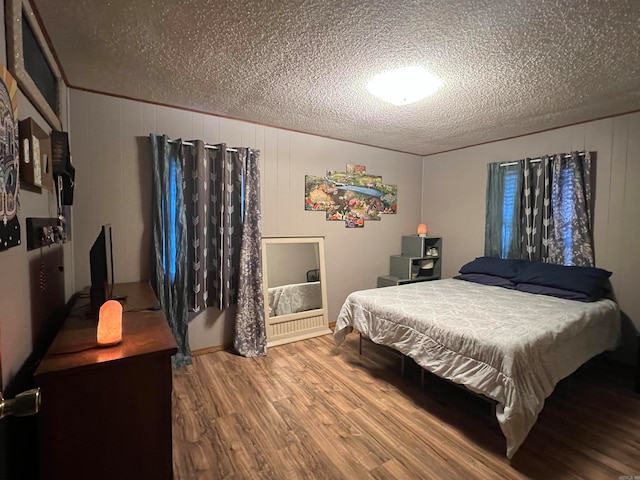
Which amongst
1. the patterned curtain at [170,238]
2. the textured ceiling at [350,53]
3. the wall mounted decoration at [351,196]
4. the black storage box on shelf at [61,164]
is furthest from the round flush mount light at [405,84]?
the black storage box on shelf at [61,164]

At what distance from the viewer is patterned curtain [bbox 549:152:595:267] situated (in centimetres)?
295

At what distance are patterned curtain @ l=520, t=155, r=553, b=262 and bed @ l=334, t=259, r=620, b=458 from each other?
59cm

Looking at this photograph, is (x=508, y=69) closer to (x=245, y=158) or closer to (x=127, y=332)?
(x=245, y=158)

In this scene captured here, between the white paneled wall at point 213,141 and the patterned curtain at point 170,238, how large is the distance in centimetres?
14

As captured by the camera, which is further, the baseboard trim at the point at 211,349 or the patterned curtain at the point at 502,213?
the patterned curtain at the point at 502,213

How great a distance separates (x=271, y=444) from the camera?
182 cm

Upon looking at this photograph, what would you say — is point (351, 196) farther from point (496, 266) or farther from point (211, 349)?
point (211, 349)

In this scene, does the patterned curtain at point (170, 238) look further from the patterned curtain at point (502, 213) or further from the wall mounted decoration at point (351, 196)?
the patterned curtain at point (502, 213)

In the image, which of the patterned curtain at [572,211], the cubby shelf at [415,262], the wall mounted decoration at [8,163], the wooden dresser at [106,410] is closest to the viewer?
the wall mounted decoration at [8,163]

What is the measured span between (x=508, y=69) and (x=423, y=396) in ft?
7.81

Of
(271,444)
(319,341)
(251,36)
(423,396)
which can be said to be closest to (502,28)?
(251,36)

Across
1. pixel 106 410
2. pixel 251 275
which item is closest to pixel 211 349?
pixel 251 275

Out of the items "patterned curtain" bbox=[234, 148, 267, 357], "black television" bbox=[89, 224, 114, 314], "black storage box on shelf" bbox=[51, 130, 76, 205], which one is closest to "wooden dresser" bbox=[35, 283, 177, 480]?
"black television" bbox=[89, 224, 114, 314]

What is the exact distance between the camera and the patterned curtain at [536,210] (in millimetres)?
3197
